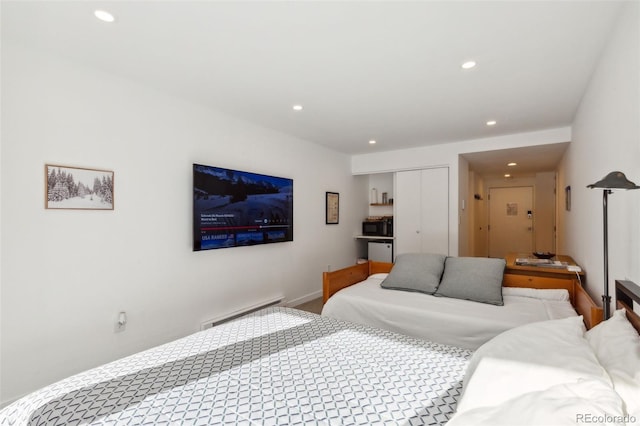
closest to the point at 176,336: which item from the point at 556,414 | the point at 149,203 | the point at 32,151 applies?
the point at 149,203

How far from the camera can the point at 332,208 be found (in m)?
5.09

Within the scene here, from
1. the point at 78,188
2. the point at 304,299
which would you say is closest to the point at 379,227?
the point at 304,299

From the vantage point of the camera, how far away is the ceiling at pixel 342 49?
1.71 metres

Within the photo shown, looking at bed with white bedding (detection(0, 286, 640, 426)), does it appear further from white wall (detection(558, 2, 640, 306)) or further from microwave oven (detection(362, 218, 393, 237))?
microwave oven (detection(362, 218, 393, 237))

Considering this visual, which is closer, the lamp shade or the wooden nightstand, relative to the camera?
the lamp shade

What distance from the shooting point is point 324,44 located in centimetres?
203

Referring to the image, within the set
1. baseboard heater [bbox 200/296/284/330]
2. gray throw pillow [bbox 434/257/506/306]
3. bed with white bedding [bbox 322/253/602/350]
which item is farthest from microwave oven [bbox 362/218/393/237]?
gray throw pillow [bbox 434/257/506/306]

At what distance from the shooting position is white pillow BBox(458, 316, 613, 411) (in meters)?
0.95

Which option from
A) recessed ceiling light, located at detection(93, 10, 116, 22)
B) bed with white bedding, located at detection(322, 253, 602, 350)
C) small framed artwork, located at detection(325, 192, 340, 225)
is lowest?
bed with white bedding, located at detection(322, 253, 602, 350)

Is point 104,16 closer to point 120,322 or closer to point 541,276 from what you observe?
point 120,322

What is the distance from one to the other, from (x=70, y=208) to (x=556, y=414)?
2.89 meters

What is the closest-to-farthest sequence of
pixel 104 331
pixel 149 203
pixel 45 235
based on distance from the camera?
pixel 45 235 < pixel 104 331 < pixel 149 203

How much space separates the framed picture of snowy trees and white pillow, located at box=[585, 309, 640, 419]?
3.06 metres

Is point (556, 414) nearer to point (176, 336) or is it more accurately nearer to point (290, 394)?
point (290, 394)
